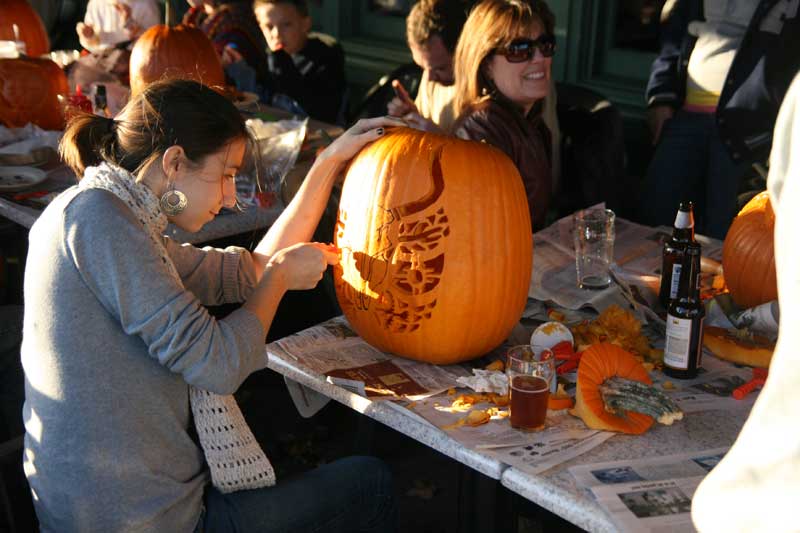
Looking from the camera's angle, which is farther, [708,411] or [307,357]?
[307,357]

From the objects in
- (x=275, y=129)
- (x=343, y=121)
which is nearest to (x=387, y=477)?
(x=275, y=129)

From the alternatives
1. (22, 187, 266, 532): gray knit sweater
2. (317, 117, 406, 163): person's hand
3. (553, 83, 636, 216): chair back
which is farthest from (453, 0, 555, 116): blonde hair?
(22, 187, 266, 532): gray knit sweater

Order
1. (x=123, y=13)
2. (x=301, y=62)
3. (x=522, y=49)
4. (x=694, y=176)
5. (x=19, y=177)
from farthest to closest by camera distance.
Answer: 1. (x=301, y=62)
2. (x=123, y=13)
3. (x=694, y=176)
4. (x=19, y=177)
5. (x=522, y=49)

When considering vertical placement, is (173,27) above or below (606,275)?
above

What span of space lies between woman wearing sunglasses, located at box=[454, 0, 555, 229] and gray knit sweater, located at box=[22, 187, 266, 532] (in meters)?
1.57

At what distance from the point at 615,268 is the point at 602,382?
0.79 meters

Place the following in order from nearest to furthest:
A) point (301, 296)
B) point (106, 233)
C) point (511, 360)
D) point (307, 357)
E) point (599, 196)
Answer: point (106, 233) < point (511, 360) < point (307, 357) < point (301, 296) < point (599, 196)

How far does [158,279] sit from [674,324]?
1138 mm

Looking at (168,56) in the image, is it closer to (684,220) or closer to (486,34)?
(486,34)

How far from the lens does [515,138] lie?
10.6 ft

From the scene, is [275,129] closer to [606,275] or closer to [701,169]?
[606,275]

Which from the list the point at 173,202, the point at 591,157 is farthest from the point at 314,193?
the point at 591,157

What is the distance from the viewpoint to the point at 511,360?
76.9 inches

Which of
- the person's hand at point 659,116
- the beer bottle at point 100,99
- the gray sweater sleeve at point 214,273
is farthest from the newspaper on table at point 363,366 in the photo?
the person's hand at point 659,116
